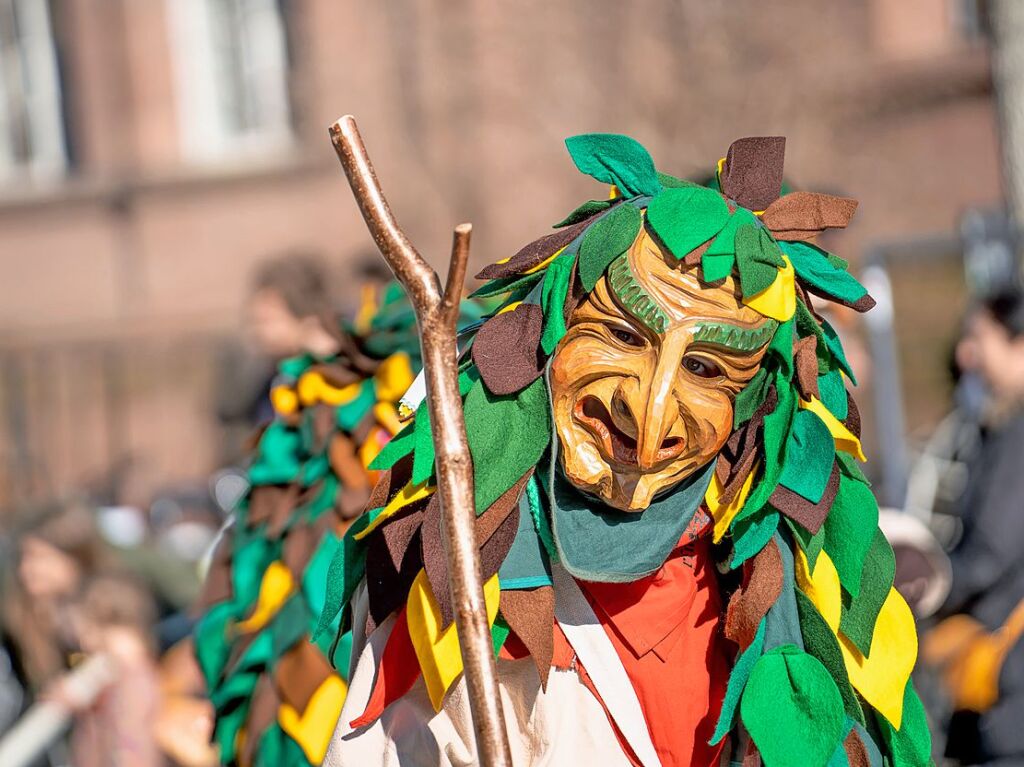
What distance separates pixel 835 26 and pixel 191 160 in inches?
231

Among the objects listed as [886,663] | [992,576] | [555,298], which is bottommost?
[992,576]

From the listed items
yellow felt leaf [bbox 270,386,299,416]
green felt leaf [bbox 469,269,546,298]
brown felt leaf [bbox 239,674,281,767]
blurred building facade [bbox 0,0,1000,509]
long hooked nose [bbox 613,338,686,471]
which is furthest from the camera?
blurred building facade [bbox 0,0,1000,509]

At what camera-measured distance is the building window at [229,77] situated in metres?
13.3

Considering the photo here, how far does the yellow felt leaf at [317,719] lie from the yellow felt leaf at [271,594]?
22cm

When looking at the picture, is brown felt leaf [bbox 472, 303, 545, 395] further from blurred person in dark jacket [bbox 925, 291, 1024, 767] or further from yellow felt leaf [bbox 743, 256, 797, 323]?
blurred person in dark jacket [bbox 925, 291, 1024, 767]

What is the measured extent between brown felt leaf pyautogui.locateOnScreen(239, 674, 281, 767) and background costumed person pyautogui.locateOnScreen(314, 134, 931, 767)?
857 mm

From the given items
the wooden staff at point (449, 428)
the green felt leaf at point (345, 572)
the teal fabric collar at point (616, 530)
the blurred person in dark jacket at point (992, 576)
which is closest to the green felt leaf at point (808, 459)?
the teal fabric collar at point (616, 530)

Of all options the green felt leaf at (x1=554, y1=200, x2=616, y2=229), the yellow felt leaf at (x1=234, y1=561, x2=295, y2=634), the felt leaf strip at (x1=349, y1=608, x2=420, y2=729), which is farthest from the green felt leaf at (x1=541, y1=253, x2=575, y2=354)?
the yellow felt leaf at (x1=234, y1=561, x2=295, y2=634)

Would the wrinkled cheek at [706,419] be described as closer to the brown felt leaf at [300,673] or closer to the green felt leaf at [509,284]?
the green felt leaf at [509,284]

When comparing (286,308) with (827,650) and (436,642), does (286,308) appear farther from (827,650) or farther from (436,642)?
(827,650)

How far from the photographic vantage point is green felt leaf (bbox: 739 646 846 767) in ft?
6.26

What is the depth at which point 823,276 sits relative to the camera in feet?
6.76

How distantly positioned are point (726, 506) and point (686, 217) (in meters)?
0.40

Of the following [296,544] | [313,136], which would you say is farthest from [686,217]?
[313,136]
